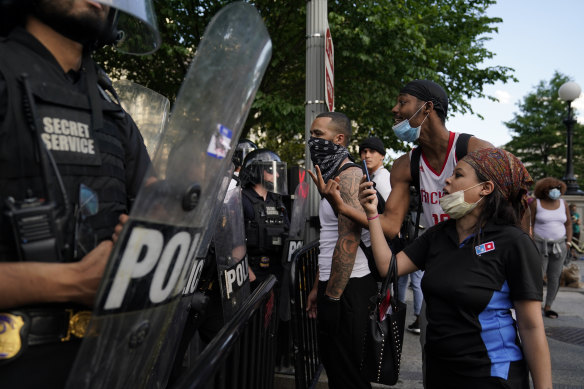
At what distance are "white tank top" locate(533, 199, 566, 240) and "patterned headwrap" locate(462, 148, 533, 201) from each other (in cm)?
490

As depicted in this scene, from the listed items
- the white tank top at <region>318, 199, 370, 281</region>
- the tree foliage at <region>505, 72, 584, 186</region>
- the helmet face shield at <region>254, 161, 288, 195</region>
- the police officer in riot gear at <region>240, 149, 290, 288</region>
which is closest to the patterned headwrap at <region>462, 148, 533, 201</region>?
the white tank top at <region>318, 199, 370, 281</region>

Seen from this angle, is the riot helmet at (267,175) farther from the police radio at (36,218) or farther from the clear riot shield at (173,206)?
the police radio at (36,218)

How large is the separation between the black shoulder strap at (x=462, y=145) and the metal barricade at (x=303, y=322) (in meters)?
1.39

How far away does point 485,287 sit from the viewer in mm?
1914

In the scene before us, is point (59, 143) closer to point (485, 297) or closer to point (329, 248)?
point (485, 297)

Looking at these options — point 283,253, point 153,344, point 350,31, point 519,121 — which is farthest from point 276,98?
point 519,121

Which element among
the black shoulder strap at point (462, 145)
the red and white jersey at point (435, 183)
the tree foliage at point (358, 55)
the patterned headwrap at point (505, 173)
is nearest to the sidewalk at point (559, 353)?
the red and white jersey at point (435, 183)

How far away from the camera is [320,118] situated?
3230mm

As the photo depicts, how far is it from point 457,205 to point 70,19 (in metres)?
1.82

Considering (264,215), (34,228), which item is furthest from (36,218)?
(264,215)

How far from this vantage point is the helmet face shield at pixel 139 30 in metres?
1.39

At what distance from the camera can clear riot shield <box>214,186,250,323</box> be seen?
2.84m

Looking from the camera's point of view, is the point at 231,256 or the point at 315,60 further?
the point at 315,60

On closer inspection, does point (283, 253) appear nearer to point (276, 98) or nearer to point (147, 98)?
point (147, 98)
